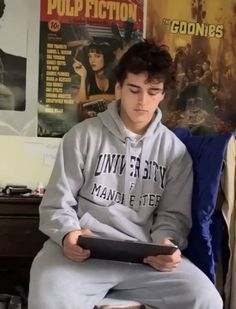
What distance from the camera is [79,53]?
2148 millimetres

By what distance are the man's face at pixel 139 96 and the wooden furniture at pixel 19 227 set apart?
1.72 ft

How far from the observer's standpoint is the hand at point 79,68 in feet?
7.05

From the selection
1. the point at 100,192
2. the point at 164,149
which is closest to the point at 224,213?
the point at 164,149

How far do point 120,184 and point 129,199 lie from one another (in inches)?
2.0

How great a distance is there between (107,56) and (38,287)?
3.54ft

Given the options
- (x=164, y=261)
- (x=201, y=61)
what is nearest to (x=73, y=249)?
(x=164, y=261)

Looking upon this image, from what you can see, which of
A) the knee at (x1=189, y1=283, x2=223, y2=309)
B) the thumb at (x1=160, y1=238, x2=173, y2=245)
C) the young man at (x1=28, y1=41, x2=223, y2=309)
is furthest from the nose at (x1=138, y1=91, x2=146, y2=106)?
the knee at (x1=189, y1=283, x2=223, y2=309)

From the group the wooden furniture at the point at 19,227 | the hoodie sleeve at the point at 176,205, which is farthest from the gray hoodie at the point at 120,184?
the wooden furniture at the point at 19,227

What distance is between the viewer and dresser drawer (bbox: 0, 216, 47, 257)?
1.92 metres

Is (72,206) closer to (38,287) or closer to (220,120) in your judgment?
(38,287)

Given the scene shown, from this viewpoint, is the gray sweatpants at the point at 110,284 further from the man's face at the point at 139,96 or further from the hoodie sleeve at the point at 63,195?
the man's face at the point at 139,96

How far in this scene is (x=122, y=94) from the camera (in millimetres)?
1659

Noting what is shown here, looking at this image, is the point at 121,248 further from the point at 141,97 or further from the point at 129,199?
the point at 141,97

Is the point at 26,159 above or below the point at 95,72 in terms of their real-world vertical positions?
below
